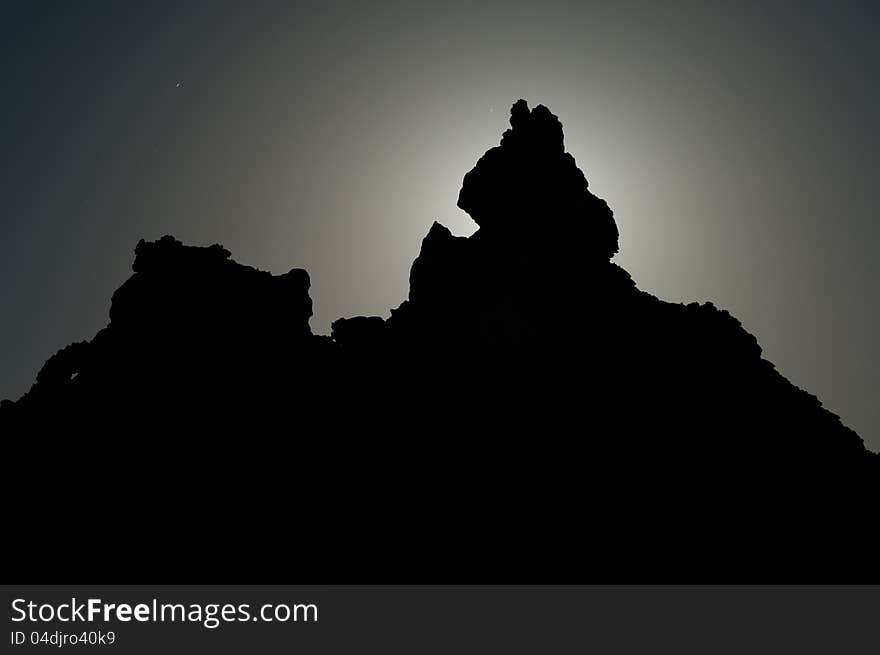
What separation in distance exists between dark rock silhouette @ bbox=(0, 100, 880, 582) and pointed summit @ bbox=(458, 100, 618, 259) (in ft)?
8.05

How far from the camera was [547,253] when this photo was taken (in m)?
57.2

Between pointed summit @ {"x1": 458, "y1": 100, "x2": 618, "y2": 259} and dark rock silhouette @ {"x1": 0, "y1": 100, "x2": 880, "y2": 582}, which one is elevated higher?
pointed summit @ {"x1": 458, "y1": 100, "x2": 618, "y2": 259}

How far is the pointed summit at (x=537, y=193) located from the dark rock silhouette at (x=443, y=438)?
245 centimetres

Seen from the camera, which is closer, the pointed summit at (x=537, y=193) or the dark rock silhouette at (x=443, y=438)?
the dark rock silhouette at (x=443, y=438)

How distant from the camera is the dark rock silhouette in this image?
39094 millimetres

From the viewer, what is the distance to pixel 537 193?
59906mm

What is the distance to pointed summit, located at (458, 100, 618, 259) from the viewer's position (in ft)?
194

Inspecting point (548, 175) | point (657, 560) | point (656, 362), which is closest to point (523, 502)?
point (657, 560)

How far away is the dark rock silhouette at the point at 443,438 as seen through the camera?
128 ft

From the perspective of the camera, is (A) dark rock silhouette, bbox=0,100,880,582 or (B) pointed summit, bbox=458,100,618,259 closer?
(A) dark rock silhouette, bbox=0,100,880,582

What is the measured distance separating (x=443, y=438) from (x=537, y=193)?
28.6 meters

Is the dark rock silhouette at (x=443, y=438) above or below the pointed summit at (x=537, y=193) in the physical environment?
below

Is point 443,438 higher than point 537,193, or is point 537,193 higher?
point 537,193

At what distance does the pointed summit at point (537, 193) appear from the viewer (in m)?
59.1
